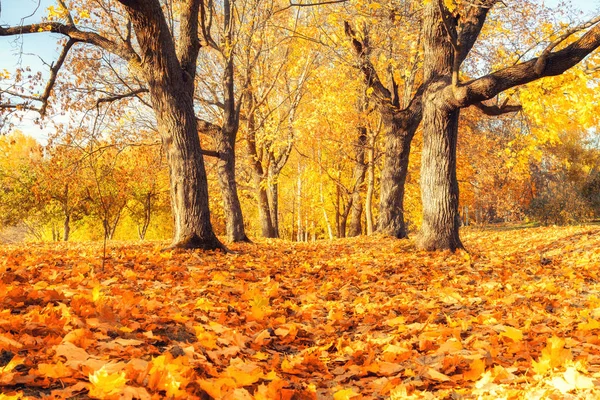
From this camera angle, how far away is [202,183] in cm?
845

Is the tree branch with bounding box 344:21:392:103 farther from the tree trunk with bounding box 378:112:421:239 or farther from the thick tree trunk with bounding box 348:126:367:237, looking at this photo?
the thick tree trunk with bounding box 348:126:367:237

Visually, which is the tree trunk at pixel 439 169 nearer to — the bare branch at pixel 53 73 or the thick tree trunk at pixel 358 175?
the bare branch at pixel 53 73

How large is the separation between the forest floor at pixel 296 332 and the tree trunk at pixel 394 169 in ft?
20.3

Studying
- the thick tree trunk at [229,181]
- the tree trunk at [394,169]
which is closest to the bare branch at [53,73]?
the thick tree trunk at [229,181]

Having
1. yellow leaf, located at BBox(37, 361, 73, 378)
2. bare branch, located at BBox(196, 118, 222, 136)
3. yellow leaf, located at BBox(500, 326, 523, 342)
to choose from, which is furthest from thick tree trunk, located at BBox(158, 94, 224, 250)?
yellow leaf, located at BBox(37, 361, 73, 378)

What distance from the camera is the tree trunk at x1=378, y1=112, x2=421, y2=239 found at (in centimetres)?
1257

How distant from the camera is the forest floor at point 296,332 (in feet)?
7.26

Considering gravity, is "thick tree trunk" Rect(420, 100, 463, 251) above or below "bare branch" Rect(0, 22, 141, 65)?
below

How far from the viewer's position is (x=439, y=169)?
866cm

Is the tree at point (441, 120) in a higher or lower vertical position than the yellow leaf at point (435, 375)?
higher

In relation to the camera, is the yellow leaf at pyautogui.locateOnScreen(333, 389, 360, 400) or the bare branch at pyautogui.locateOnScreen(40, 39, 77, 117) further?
the bare branch at pyautogui.locateOnScreen(40, 39, 77, 117)

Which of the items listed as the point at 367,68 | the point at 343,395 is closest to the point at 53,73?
the point at 367,68

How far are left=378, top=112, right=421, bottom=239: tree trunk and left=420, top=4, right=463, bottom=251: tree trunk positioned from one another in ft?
12.0

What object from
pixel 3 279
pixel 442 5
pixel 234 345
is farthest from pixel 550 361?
pixel 442 5
